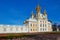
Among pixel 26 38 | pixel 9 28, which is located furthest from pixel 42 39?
pixel 9 28

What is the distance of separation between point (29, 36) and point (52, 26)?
3397 centimetres

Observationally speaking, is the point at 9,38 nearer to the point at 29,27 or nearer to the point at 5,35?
the point at 5,35

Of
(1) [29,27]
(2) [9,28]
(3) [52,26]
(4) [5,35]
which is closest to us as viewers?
(4) [5,35]

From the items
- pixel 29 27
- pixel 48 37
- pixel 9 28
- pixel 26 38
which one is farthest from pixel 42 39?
pixel 29 27

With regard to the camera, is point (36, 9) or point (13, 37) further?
point (36, 9)

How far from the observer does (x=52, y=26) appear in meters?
40.5

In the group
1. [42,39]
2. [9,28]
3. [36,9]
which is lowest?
[42,39]

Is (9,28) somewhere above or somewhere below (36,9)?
below

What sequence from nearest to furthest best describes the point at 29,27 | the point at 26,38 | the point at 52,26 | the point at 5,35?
the point at 5,35 → the point at 26,38 → the point at 29,27 → the point at 52,26

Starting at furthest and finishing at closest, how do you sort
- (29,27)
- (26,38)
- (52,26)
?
(52,26)
(29,27)
(26,38)

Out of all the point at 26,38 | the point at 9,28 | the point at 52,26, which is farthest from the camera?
the point at 52,26

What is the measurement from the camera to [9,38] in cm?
671

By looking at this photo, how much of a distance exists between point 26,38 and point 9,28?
2478 centimetres

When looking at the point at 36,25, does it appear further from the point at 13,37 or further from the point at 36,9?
the point at 13,37
